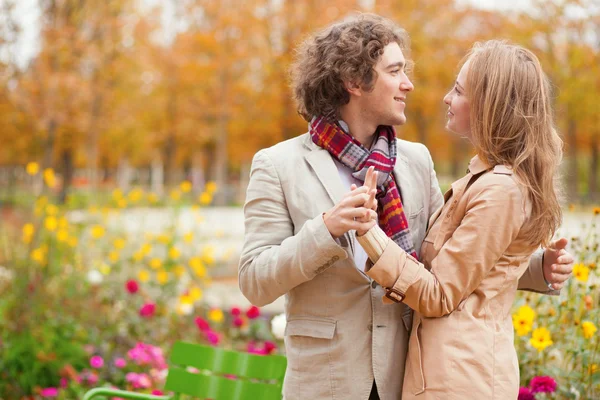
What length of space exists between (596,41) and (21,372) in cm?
1971

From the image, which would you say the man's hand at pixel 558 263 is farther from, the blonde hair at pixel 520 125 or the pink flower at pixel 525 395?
the pink flower at pixel 525 395

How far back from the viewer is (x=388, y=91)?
7.55ft

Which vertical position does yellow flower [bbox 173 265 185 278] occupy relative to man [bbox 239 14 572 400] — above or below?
below

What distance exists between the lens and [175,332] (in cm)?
538

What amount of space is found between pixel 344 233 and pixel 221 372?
1054 millimetres

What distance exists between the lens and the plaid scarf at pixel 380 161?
2186 millimetres

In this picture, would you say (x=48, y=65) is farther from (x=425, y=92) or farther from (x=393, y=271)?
(x=393, y=271)

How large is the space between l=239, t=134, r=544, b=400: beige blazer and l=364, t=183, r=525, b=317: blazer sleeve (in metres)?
0.18

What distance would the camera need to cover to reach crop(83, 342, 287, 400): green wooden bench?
2.80m

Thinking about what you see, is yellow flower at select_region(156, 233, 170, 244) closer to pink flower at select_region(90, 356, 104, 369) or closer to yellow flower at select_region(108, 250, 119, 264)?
yellow flower at select_region(108, 250, 119, 264)

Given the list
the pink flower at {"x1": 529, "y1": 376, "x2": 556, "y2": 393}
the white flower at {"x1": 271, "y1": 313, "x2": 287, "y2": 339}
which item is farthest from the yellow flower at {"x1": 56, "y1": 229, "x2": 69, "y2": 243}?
the pink flower at {"x1": 529, "y1": 376, "x2": 556, "y2": 393}

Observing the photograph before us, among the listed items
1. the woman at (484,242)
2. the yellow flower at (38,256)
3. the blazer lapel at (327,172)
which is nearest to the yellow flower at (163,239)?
the yellow flower at (38,256)

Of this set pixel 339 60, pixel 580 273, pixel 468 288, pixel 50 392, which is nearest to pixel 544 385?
pixel 580 273

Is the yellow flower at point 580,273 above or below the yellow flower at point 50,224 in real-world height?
above
